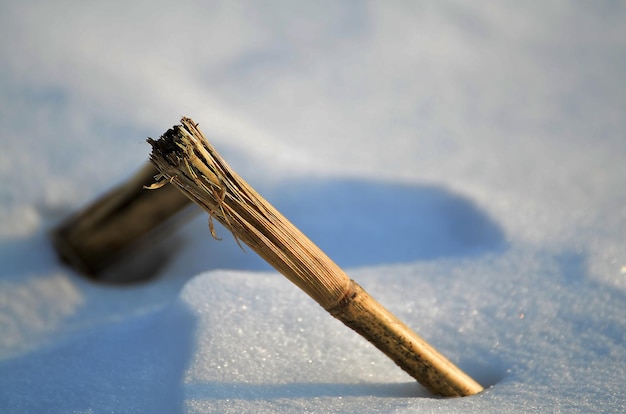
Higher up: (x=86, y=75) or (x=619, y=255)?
(x=619, y=255)

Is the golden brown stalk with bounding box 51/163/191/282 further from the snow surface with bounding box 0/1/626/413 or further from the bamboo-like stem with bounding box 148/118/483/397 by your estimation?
the bamboo-like stem with bounding box 148/118/483/397

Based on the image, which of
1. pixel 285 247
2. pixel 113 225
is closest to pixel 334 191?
pixel 113 225

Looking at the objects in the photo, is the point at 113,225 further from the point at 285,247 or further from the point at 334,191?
the point at 285,247


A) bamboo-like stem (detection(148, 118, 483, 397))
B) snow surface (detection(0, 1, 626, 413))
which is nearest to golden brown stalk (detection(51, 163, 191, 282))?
snow surface (detection(0, 1, 626, 413))

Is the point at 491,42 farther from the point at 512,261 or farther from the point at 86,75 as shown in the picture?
the point at 86,75

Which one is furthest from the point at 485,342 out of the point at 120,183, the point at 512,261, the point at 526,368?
the point at 120,183

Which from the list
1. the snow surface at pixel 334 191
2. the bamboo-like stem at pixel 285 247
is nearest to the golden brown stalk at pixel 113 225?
the snow surface at pixel 334 191
